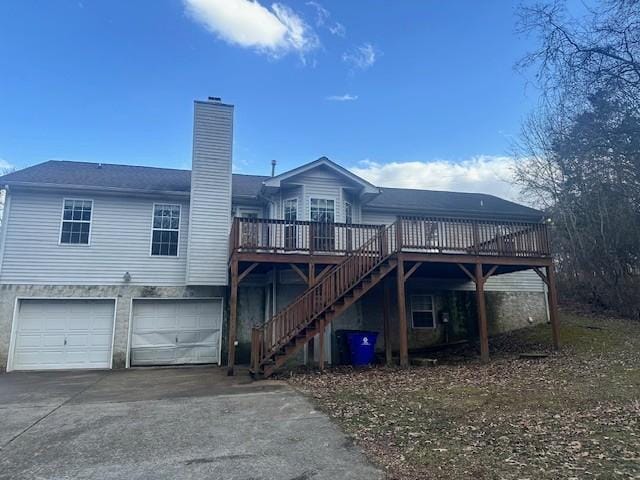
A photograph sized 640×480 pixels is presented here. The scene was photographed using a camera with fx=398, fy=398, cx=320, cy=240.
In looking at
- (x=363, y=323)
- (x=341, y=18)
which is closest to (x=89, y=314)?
(x=363, y=323)

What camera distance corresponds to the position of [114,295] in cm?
1242

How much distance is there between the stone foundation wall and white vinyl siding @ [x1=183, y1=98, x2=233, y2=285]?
676 mm

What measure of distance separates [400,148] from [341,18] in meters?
8.45

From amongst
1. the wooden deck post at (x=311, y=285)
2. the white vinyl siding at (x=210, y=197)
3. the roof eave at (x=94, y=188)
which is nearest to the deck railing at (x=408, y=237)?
the wooden deck post at (x=311, y=285)

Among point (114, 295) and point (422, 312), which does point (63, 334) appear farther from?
point (422, 312)

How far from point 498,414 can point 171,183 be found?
40.3 feet

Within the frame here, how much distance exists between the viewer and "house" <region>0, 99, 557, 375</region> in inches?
441

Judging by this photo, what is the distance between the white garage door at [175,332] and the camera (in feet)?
41.0

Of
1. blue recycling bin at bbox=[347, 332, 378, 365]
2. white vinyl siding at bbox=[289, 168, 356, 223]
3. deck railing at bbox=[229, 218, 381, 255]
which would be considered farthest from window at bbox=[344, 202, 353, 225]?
blue recycling bin at bbox=[347, 332, 378, 365]

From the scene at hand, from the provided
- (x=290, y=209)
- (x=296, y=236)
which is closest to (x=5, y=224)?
(x=290, y=209)

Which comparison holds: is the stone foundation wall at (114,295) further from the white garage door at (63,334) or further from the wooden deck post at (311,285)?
the wooden deck post at (311,285)

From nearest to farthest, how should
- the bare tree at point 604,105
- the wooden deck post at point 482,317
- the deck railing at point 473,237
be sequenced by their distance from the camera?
1. the bare tree at point 604,105
2. the wooden deck post at point 482,317
3. the deck railing at point 473,237

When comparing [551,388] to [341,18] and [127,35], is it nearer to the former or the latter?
[341,18]

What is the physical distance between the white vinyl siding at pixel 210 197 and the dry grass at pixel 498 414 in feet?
16.2
